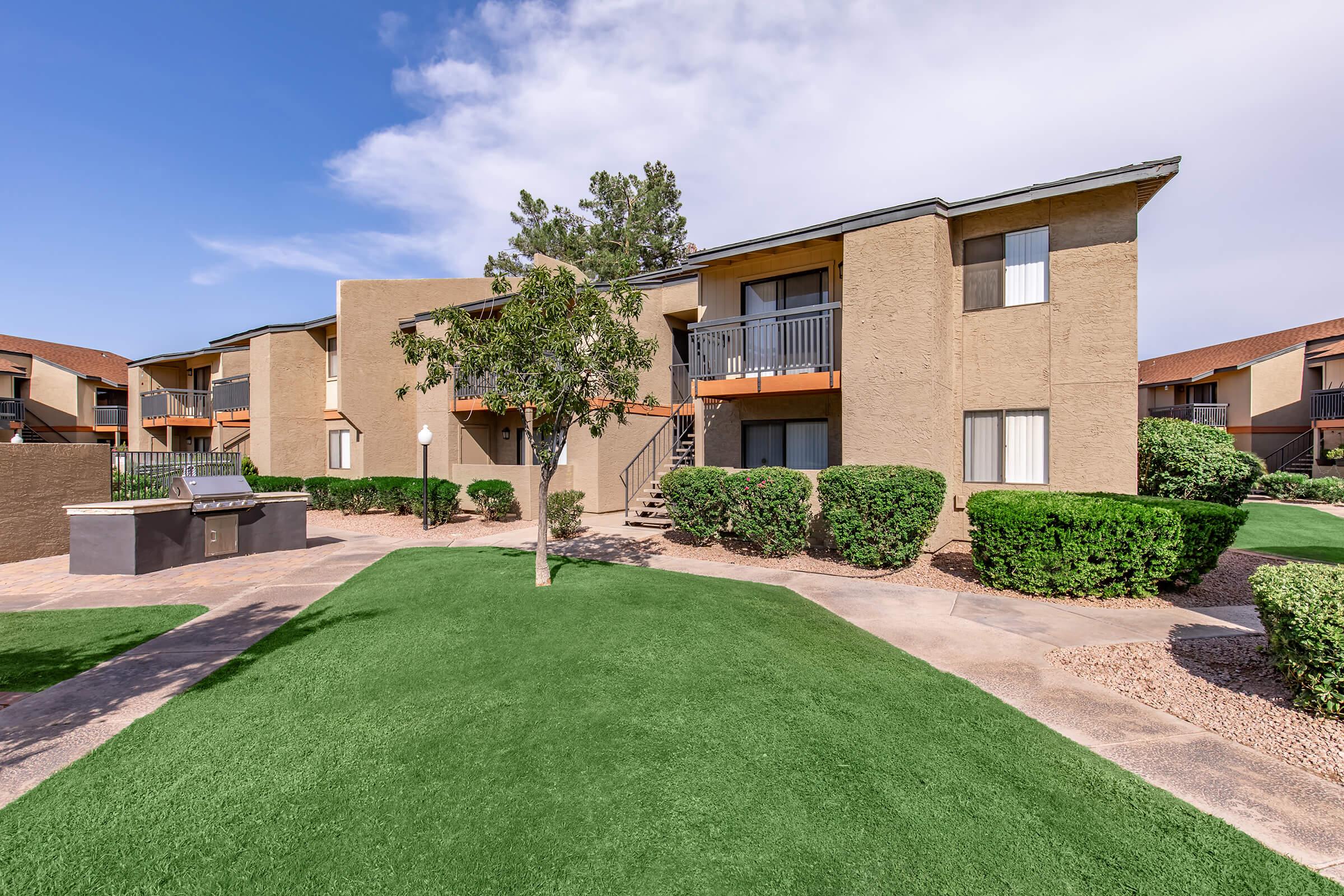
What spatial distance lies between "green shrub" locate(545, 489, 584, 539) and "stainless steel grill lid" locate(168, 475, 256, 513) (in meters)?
5.75

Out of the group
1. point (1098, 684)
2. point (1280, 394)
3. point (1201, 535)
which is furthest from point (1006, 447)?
point (1280, 394)

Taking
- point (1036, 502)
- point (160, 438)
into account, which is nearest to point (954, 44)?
point (1036, 502)

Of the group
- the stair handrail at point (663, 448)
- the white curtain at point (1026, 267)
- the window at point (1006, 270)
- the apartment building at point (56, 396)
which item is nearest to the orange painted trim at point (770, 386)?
the window at point (1006, 270)

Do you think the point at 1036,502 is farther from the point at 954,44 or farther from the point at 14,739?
the point at 14,739

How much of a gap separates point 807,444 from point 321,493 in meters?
16.2

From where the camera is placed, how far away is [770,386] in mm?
11938

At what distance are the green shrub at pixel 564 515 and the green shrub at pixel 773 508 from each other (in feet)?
13.6

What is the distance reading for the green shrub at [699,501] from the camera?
10.8 metres

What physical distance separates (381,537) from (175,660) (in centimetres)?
847

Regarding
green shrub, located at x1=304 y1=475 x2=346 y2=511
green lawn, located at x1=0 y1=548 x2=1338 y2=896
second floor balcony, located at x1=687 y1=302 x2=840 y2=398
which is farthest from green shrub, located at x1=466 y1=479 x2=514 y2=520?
green lawn, located at x1=0 y1=548 x2=1338 y2=896

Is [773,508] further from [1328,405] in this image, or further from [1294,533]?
[1328,405]

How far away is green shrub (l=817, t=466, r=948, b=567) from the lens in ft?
29.2

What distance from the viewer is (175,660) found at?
5359mm

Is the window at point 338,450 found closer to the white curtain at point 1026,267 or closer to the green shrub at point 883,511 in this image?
the green shrub at point 883,511
